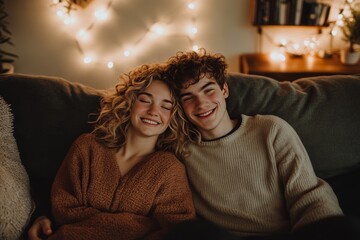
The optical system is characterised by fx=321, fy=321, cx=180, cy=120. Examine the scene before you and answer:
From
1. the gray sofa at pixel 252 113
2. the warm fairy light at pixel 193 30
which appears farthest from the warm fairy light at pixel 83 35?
the gray sofa at pixel 252 113

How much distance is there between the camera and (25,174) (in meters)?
1.31

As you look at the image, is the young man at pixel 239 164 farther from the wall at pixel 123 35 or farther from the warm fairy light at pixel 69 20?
the warm fairy light at pixel 69 20

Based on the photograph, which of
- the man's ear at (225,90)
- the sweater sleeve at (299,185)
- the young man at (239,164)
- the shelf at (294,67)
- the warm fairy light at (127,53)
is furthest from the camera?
the warm fairy light at (127,53)

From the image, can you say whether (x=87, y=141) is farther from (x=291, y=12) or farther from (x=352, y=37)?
(x=352, y=37)

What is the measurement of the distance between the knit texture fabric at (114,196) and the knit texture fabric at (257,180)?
0.10 metres

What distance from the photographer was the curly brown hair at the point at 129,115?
53.8 inches

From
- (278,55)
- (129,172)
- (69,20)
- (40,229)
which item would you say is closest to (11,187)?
(40,229)

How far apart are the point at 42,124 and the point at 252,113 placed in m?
0.91

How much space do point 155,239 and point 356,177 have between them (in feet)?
2.87

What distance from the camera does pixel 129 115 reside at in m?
1.42

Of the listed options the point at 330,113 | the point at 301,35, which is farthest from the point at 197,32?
the point at 330,113

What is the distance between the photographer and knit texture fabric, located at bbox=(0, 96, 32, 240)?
1.11m

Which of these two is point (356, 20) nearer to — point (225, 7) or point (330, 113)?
point (225, 7)

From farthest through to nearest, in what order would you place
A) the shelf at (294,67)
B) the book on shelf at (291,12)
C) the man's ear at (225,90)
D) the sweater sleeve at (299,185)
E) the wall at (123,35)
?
the wall at (123,35) < the book on shelf at (291,12) < the shelf at (294,67) < the man's ear at (225,90) < the sweater sleeve at (299,185)
